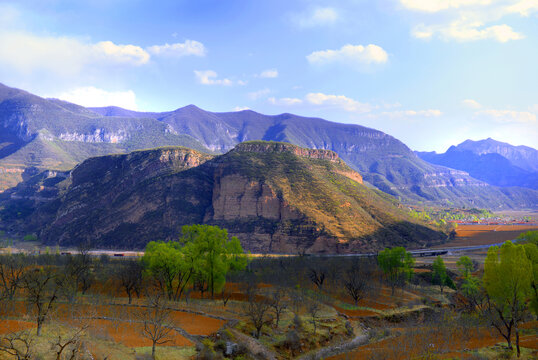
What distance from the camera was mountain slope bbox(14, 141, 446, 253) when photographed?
121312 mm

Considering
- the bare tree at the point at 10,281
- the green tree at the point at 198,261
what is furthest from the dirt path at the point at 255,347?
the bare tree at the point at 10,281

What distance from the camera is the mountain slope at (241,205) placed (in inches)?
4776

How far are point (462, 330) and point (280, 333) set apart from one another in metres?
21.5

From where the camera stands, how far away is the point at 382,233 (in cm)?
12131

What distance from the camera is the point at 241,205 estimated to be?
139 metres

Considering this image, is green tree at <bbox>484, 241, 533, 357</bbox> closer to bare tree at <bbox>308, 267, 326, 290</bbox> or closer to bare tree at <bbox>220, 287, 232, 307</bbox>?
bare tree at <bbox>220, 287, 232, 307</bbox>

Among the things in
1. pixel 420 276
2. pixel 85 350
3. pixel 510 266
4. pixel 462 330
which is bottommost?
pixel 420 276

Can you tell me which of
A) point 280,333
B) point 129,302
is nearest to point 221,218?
point 129,302

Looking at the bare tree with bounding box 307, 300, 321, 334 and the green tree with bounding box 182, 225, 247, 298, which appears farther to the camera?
the green tree with bounding box 182, 225, 247, 298

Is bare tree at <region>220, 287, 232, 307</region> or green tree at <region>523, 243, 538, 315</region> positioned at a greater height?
green tree at <region>523, 243, 538, 315</region>

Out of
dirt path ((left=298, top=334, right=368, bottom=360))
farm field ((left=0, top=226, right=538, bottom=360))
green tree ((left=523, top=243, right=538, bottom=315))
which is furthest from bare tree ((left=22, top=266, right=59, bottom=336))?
green tree ((left=523, top=243, right=538, bottom=315))

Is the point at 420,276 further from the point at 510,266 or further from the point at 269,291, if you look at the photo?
the point at 510,266

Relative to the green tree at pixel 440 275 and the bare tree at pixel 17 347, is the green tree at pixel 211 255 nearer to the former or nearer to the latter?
the bare tree at pixel 17 347

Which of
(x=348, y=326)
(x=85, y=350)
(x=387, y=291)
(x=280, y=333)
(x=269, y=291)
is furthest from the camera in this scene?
(x=387, y=291)
